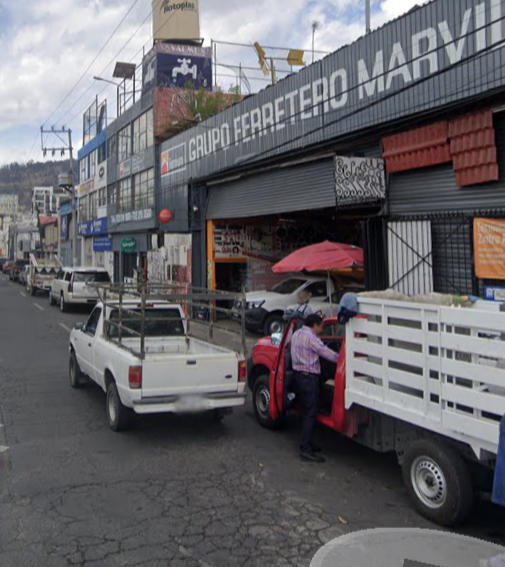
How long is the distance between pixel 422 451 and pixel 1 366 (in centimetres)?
956

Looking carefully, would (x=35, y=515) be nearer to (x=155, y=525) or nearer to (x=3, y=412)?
(x=155, y=525)

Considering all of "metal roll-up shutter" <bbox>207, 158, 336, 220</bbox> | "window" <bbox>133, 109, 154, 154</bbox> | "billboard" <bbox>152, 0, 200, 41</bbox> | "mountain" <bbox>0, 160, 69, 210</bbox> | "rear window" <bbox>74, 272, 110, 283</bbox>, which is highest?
"mountain" <bbox>0, 160, 69, 210</bbox>

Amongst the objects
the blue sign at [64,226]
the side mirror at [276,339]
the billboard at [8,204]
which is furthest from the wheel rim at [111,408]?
the billboard at [8,204]

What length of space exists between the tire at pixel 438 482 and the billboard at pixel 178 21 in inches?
1187

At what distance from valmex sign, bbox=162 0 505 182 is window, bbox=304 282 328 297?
3.91 m

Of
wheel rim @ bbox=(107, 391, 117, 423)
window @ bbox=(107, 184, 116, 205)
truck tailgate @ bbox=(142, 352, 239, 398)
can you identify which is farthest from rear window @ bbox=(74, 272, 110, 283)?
truck tailgate @ bbox=(142, 352, 239, 398)

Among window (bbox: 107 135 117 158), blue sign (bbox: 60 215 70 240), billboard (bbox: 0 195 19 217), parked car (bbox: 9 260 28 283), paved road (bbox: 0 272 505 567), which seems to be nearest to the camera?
paved road (bbox: 0 272 505 567)

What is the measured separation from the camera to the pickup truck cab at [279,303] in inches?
626

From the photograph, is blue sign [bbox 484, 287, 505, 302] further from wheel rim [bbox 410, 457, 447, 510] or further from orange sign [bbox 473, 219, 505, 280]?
wheel rim [bbox 410, 457, 447, 510]

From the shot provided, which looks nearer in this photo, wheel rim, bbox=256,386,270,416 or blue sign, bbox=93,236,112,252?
wheel rim, bbox=256,386,270,416

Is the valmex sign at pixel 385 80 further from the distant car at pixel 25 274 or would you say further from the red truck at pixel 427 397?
the distant car at pixel 25 274

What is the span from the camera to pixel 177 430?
24.5ft

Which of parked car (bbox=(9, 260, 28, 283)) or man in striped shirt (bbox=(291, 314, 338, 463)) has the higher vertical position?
parked car (bbox=(9, 260, 28, 283))

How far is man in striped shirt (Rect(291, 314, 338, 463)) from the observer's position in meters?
6.35
